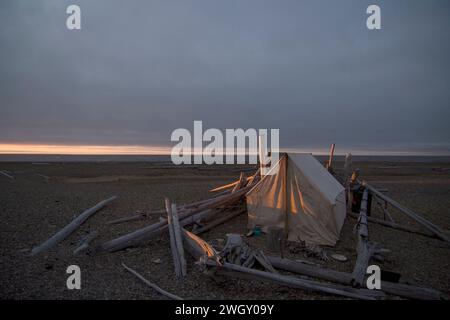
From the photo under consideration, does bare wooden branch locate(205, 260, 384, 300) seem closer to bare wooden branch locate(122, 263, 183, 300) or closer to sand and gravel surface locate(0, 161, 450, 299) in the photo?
sand and gravel surface locate(0, 161, 450, 299)

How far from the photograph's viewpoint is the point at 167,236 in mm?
9250

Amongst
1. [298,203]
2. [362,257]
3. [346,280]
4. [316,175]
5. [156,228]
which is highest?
[316,175]

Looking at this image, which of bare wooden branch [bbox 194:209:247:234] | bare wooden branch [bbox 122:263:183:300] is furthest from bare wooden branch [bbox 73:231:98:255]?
bare wooden branch [bbox 194:209:247:234]

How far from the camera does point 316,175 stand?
9859 mm

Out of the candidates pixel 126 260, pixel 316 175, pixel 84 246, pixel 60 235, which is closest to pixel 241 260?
pixel 126 260

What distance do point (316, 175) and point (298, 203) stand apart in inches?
50.2

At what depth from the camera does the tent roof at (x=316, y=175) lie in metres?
9.11

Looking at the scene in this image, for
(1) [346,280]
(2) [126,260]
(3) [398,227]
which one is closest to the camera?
(1) [346,280]

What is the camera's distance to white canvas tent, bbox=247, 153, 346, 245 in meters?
8.87

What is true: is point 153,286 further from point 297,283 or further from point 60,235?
point 60,235

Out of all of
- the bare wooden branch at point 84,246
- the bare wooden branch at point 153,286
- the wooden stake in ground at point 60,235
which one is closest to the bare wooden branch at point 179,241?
the bare wooden branch at point 153,286

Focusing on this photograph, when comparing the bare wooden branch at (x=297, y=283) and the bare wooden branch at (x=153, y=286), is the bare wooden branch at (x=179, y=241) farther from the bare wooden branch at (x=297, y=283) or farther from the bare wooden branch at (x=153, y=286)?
the bare wooden branch at (x=297, y=283)
